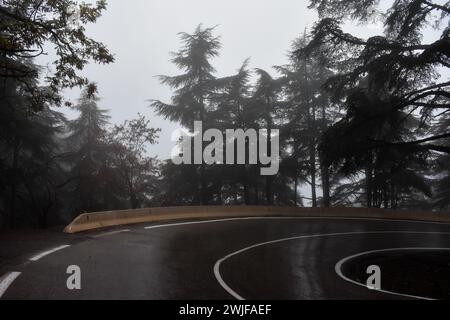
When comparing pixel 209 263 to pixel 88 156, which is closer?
pixel 209 263

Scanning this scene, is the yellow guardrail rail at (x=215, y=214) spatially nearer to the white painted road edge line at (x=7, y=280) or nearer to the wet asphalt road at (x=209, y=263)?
the wet asphalt road at (x=209, y=263)

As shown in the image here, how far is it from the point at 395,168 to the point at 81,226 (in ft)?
40.7

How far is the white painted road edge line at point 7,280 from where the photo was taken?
7.66m

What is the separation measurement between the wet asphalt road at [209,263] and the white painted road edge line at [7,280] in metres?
0.09

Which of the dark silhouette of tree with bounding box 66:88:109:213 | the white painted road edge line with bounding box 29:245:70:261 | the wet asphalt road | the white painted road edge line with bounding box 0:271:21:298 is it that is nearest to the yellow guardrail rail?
the wet asphalt road

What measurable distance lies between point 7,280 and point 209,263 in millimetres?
5033

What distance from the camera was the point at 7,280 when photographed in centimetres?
823

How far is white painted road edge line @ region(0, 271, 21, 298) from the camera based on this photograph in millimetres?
7655

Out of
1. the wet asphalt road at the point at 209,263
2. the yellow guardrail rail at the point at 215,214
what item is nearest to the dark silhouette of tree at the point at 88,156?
the yellow guardrail rail at the point at 215,214

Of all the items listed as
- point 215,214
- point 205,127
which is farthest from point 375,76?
point 205,127

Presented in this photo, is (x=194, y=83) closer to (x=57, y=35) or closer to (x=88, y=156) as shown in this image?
(x=88, y=156)

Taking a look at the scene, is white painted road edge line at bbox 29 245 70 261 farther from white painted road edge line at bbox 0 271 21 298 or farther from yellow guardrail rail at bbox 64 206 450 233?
yellow guardrail rail at bbox 64 206 450 233
